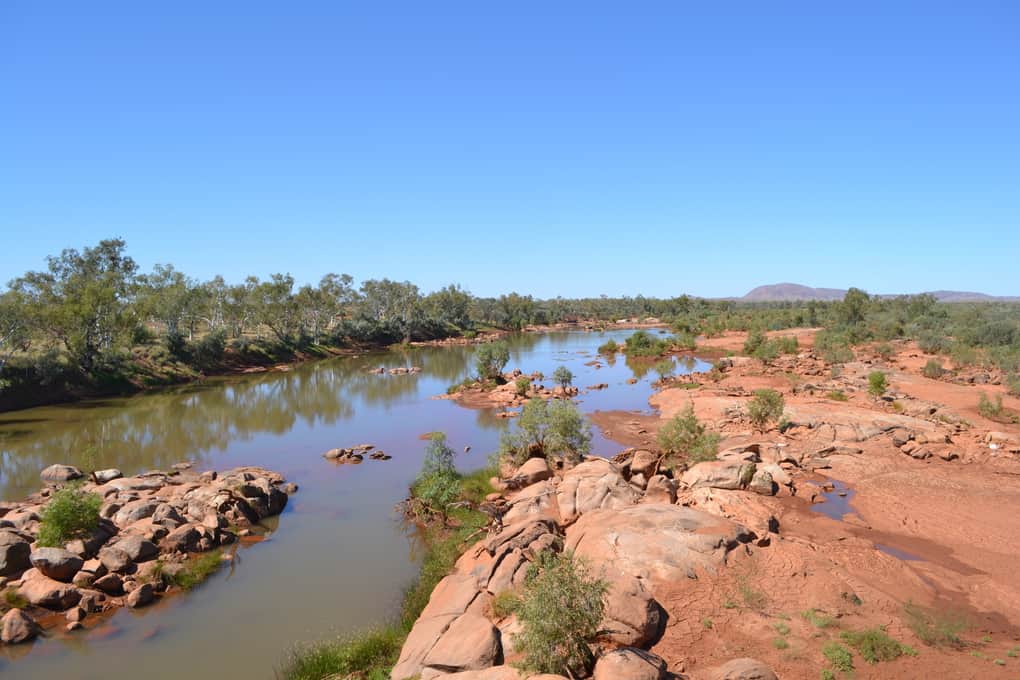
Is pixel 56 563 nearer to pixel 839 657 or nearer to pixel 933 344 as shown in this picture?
pixel 839 657

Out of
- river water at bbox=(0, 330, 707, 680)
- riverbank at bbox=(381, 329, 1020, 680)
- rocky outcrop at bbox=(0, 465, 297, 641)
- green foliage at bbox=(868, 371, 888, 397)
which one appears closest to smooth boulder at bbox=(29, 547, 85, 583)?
rocky outcrop at bbox=(0, 465, 297, 641)

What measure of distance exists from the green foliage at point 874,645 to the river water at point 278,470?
10.8 m

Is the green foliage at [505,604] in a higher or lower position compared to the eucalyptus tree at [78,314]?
lower

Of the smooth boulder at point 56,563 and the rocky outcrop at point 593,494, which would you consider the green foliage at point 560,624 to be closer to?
the rocky outcrop at point 593,494

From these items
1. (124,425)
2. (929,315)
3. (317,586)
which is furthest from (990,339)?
(124,425)

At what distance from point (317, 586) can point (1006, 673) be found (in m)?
16.1

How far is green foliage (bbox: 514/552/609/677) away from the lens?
28.3ft

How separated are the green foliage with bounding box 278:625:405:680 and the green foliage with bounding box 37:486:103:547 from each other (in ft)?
32.9

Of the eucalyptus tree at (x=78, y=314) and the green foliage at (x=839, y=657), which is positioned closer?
the green foliage at (x=839, y=657)

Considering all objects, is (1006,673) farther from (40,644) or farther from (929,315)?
(929,315)

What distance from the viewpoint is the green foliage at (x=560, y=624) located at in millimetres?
8625

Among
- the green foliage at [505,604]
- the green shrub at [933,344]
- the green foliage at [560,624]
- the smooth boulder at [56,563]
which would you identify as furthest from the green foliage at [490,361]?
the green shrub at [933,344]

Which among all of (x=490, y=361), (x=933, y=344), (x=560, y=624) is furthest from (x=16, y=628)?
(x=933, y=344)

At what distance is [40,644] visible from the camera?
13.4 metres
